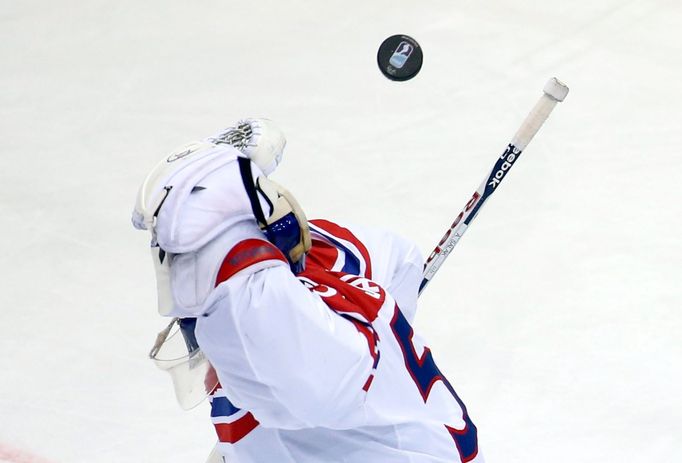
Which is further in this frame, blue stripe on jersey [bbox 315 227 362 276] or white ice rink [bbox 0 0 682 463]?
white ice rink [bbox 0 0 682 463]

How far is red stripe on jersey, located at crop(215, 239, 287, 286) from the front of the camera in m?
1.40

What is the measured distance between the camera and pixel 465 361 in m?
2.77

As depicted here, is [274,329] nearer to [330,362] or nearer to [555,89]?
[330,362]

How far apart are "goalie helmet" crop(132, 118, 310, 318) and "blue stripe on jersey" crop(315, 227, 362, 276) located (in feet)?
0.54

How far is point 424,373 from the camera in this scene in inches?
63.1

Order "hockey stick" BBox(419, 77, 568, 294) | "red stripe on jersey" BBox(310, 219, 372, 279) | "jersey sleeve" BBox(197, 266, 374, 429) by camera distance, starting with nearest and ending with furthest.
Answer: "jersey sleeve" BBox(197, 266, 374, 429) → "red stripe on jersey" BBox(310, 219, 372, 279) → "hockey stick" BBox(419, 77, 568, 294)

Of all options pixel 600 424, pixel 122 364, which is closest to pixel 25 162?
pixel 122 364

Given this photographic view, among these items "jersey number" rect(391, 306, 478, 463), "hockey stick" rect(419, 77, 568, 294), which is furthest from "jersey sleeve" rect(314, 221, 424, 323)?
"hockey stick" rect(419, 77, 568, 294)

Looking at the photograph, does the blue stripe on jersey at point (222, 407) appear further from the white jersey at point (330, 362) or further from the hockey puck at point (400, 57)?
the hockey puck at point (400, 57)

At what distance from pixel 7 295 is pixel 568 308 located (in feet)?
4.18

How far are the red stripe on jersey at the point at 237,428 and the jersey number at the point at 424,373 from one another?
0.20 m

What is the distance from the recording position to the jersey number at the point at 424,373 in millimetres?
1564

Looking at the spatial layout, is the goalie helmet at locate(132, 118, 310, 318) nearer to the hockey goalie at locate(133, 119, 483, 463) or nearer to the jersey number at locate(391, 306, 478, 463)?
the hockey goalie at locate(133, 119, 483, 463)

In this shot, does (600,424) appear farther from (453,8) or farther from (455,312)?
(453,8)
